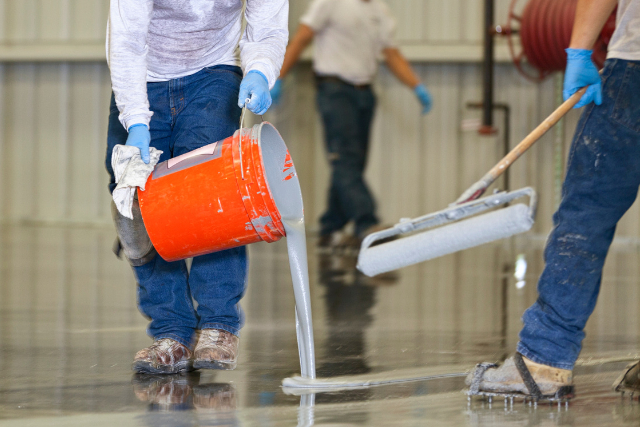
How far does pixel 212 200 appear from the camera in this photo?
1691mm

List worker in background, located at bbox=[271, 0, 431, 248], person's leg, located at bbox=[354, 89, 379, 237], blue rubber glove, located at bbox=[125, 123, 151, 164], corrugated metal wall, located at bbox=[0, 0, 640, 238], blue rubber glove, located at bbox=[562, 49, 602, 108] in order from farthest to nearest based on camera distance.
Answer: corrugated metal wall, located at bbox=[0, 0, 640, 238]
person's leg, located at bbox=[354, 89, 379, 237]
worker in background, located at bbox=[271, 0, 431, 248]
blue rubber glove, located at bbox=[125, 123, 151, 164]
blue rubber glove, located at bbox=[562, 49, 602, 108]

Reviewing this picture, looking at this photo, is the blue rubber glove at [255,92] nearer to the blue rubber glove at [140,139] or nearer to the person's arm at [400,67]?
the blue rubber glove at [140,139]

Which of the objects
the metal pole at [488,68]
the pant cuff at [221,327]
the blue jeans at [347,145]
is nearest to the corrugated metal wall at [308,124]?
the metal pole at [488,68]

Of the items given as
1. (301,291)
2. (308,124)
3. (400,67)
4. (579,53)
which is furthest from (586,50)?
(308,124)

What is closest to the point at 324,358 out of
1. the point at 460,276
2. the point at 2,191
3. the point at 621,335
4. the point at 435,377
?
the point at 435,377

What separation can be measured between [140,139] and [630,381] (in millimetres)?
1183

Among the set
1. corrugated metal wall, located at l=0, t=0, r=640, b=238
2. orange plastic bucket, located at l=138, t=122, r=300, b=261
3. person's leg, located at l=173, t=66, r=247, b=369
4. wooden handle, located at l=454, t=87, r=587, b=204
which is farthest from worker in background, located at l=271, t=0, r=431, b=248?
orange plastic bucket, located at l=138, t=122, r=300, b=261

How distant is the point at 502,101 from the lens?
5641 millimetres

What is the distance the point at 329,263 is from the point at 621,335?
187 cm

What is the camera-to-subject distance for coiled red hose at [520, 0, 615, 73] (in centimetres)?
440

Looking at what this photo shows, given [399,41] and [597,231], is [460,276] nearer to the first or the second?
[597,231]

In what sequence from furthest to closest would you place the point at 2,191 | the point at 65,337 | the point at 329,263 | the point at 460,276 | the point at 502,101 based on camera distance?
the point at 2,191
the point at 502,101
the point at 329,263
the point at 460,276
the point at 65,337

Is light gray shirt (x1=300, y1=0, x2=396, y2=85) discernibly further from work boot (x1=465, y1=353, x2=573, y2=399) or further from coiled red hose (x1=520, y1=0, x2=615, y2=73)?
work boot (x1=465, y1=353, x2=573, y2=399)

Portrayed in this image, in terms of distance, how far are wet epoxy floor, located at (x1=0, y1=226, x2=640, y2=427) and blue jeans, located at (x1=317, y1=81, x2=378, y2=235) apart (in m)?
0.61
